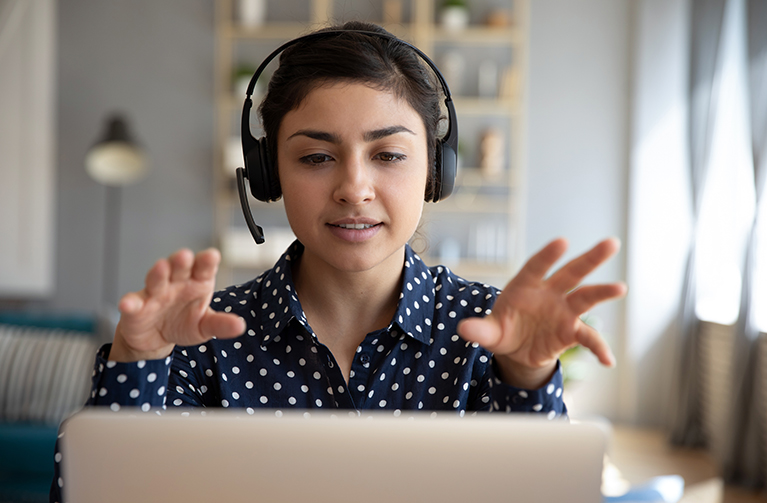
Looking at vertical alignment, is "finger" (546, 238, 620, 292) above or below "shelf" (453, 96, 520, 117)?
below

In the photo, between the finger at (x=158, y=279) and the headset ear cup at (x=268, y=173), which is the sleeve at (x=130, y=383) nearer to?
the finger at (x=158, y=279)

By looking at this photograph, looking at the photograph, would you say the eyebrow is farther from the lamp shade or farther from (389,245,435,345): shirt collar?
the lamp shade

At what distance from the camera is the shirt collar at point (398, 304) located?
1.06 meters

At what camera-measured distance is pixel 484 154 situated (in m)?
4.27

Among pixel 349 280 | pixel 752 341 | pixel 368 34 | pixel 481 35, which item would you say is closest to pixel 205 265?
pixel 349 280

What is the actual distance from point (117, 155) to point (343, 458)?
401cm

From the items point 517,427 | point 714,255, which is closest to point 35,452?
point 517,427

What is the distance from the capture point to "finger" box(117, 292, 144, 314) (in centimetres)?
68

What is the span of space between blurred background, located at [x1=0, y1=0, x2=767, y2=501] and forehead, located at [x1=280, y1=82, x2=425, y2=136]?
110 inches

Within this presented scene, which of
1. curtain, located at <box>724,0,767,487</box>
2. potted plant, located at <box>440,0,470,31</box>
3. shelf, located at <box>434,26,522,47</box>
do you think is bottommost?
curtain, located at <box>724,0,767,487</box>

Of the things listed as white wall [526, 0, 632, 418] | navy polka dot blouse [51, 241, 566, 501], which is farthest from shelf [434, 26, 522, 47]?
navy polka dot blouse [51, 241, 566, 501]

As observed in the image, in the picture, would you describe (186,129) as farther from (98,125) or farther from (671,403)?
(671,403)

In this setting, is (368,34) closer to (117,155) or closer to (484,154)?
(484,154)

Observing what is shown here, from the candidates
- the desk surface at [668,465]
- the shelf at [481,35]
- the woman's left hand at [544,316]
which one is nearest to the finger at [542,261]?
the woman's left hand at [544,316]
